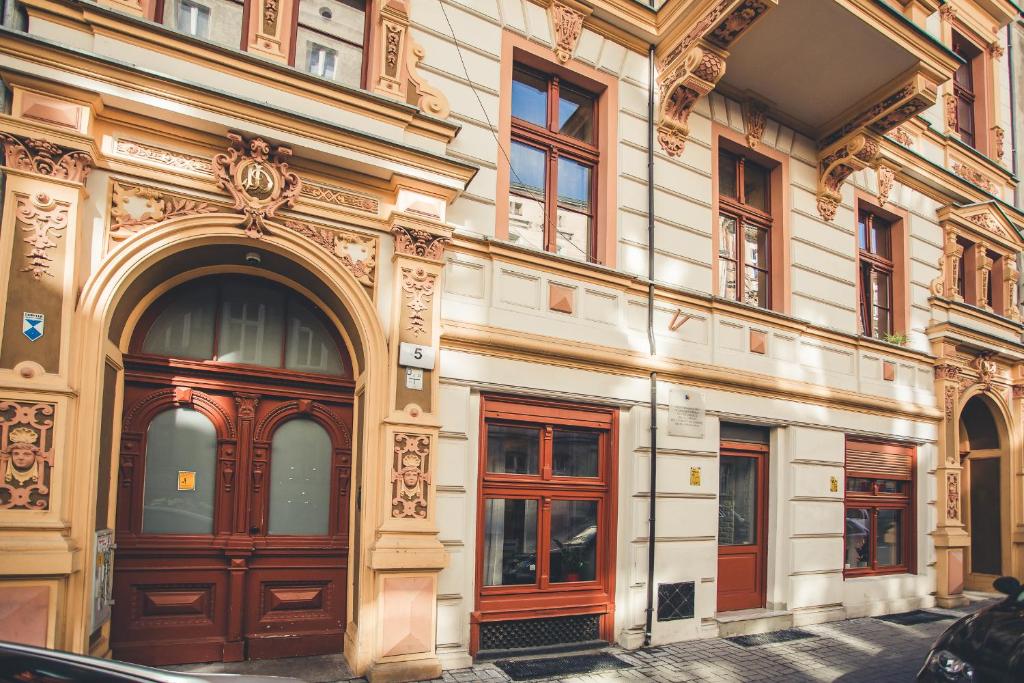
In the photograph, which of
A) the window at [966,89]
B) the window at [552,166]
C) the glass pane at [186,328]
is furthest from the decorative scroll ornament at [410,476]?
the window at [966,89]

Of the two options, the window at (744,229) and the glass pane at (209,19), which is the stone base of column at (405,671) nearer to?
the glass pane at (209,19)

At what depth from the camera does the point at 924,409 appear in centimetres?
1120

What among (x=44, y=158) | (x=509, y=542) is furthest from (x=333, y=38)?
(x=509, y=542)

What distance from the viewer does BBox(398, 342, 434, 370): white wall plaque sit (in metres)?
6.27

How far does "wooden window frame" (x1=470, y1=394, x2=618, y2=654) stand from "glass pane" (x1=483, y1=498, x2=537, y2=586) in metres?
0.06

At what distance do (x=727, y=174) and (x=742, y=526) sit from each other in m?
4.92

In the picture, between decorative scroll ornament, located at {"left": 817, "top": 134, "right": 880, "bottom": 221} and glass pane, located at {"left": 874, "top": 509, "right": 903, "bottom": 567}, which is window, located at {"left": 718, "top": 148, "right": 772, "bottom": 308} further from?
glass pane, located at {"left": 874, "top": 509, "right": 903, "bottom": 567}

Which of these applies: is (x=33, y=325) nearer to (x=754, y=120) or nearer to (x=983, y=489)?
(x=754, y=120)

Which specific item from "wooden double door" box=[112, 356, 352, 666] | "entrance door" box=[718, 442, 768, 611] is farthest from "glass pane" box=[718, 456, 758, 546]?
"wooden double door" box=[112, 356, 352, 666]

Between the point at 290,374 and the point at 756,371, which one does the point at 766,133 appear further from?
the point at 290,374

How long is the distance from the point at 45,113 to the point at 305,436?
135 inches

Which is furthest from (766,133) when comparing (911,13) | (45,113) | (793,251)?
(45,113)

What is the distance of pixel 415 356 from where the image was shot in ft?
20.8

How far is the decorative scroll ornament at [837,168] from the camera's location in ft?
32.8
